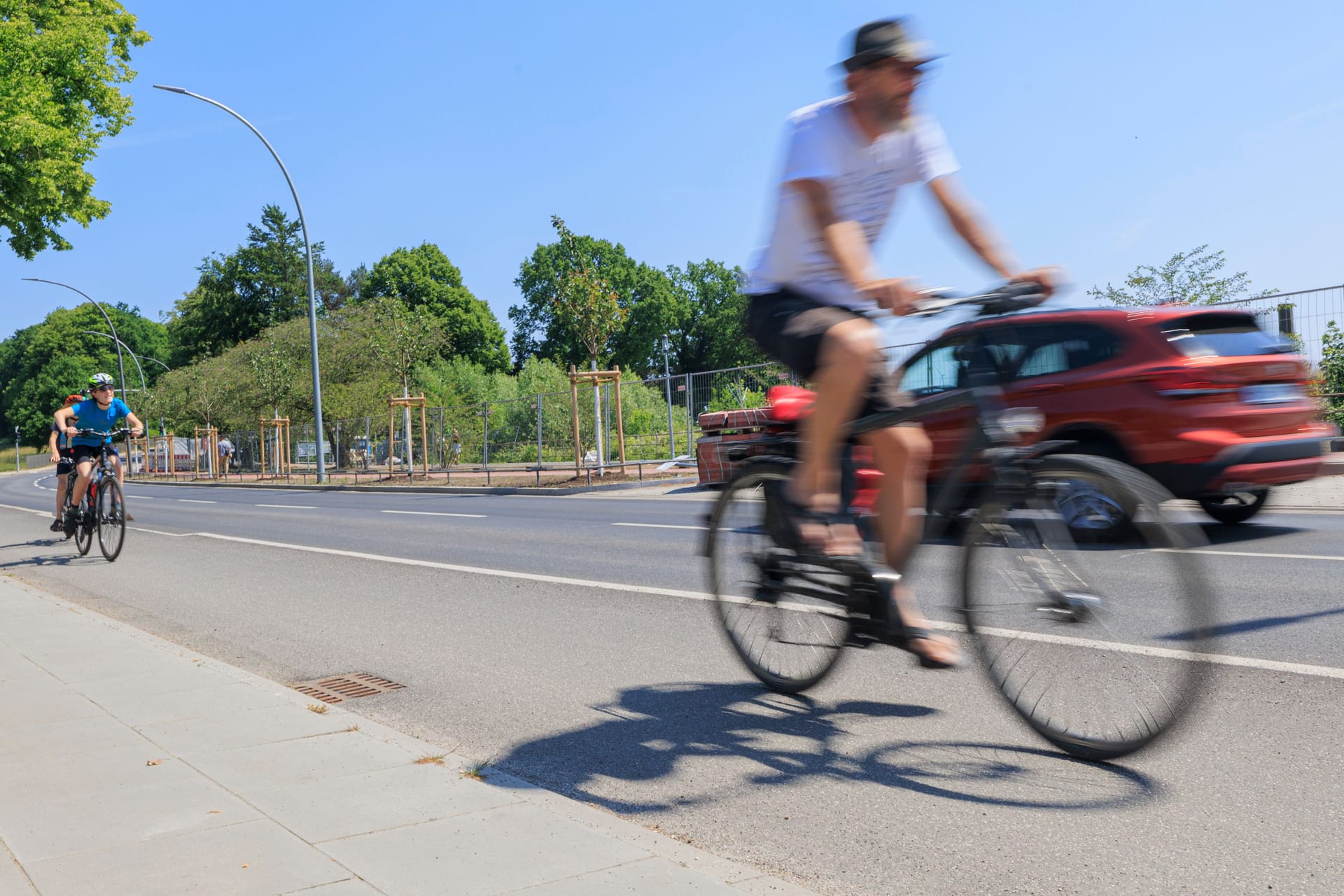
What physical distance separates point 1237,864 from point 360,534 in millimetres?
12120

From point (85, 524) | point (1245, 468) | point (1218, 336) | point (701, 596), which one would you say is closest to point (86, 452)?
point (85, 524)

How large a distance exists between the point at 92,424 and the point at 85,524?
122 centimetres

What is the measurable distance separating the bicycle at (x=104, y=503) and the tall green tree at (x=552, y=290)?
230 feet

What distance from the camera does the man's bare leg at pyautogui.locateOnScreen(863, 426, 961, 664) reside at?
3463 mm

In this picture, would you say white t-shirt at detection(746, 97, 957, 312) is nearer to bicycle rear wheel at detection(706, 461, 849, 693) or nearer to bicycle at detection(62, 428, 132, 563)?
bicycle rear wheel at detection(706, 461, 849, 693)

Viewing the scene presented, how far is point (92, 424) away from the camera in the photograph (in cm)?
1098

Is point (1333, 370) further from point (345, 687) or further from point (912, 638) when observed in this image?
point (345, 687)

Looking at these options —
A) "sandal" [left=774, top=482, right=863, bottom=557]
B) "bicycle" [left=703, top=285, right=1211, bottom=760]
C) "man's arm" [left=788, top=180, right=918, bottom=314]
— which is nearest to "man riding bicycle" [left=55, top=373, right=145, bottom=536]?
"sandal" [left=774, top=482, right=863, bottom=557]

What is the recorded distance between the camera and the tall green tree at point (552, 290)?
275ft

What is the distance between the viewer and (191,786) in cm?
337

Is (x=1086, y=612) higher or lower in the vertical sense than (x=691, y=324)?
lower

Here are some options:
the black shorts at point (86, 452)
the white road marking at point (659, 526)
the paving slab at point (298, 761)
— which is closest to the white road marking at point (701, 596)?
the paving slab at point (298, 761)

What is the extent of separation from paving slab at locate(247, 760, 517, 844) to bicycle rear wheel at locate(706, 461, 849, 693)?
4.17ft

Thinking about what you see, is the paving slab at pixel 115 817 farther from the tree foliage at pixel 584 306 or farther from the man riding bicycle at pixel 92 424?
the tree foliage at pixel 584 306
